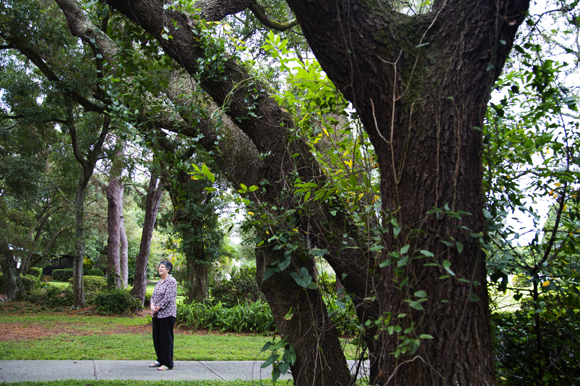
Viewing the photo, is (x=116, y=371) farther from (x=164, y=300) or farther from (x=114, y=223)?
(x=114, y=223)

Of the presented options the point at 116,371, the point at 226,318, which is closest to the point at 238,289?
the point at 226,318

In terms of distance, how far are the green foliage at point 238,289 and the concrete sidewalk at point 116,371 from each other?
6.24m

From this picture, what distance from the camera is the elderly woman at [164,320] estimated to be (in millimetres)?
6133

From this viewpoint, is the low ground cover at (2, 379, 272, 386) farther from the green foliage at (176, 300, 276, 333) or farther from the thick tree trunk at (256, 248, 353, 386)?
the green foliage at (176, 300, 276, 333)

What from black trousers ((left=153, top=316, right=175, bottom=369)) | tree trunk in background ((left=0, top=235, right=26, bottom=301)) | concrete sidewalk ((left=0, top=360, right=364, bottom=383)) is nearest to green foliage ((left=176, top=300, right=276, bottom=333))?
concrete sidewalk ((left=0, top=360, right=364, bottom=383))

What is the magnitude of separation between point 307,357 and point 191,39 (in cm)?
290

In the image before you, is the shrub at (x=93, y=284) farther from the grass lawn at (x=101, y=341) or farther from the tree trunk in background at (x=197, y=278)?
the tree trunk in background at (x=197, y=278)

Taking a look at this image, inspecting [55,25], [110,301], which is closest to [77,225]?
[110,301]

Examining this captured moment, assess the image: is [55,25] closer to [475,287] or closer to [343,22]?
[343,22]

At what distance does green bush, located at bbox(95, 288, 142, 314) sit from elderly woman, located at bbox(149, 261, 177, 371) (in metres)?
9.50

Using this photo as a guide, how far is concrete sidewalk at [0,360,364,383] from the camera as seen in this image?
5.37 meters

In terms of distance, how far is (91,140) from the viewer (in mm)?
13922

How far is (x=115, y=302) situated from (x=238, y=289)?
5086mm

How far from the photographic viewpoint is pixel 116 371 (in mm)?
5801
